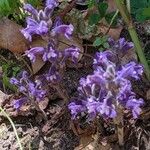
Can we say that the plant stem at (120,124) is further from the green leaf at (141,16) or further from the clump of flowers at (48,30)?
the green leaf at (141,16)

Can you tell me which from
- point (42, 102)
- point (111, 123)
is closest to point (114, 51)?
point (111, 123)

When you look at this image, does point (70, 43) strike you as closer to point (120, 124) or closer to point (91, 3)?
point (91, 3)


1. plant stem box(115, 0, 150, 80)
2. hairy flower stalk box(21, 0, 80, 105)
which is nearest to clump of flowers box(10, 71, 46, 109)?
hairy flower stalk box(21, 0, 80, 105)

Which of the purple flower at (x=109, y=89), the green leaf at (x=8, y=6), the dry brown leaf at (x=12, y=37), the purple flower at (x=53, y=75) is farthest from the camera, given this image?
the dry brown leaf at (x=12, y=37)

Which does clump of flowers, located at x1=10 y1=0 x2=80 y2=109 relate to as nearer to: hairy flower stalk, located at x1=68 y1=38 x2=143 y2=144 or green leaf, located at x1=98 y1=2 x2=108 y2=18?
hairy flower stalk, located at x1=68 y1=38 x2=143 y2=144

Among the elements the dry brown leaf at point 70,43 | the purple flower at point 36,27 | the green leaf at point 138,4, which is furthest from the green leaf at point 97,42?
the purple flower at point 36,27
